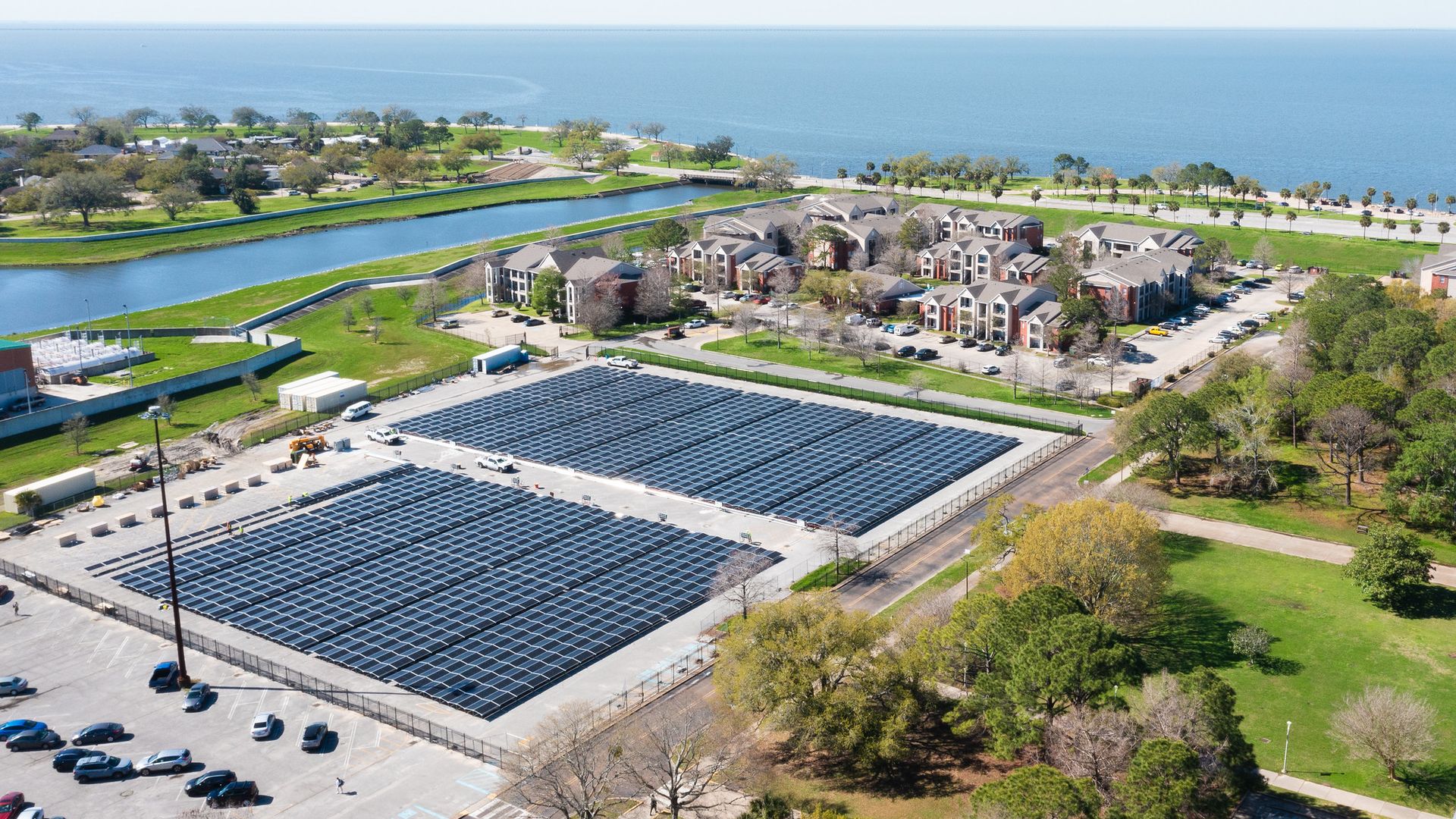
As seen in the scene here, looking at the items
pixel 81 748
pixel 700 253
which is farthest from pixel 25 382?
pixel 700 253

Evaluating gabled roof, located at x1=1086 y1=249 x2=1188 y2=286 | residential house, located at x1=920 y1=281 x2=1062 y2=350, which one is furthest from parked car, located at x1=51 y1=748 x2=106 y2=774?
gabled roof, located at x1=1086 y1=249 x2=1188 y2=286

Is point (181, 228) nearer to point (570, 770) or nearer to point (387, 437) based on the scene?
point (387, 437)

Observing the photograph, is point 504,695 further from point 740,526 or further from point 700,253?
point 700,253

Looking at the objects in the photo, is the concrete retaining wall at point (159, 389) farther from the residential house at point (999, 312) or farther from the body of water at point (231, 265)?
the residential house at point (999, 312)

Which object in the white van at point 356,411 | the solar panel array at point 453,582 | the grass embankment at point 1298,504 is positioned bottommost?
the solar panel array at point 453,582

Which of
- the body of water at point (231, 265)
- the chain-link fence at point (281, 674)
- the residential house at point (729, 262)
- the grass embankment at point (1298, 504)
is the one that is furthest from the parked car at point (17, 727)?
the residential house at point (729, 262)

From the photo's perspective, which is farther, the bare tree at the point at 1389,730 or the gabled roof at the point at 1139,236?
the gabled roof at the point at 1139,236

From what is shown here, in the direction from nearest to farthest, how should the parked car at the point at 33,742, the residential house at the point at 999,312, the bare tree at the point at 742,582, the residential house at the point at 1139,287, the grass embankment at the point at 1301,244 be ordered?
the parked car at the point at 33,742 < the bare tree at the point at 742,582 < the residential house at the point at 999,312 < the residential house at the point at 1139,287 < the grass embankment at the point at 1301,244
